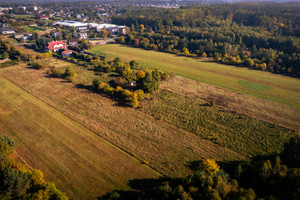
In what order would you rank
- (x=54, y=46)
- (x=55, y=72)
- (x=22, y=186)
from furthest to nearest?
(x=54, y=46) < (x=55, y=72) < (x=22, y=186)

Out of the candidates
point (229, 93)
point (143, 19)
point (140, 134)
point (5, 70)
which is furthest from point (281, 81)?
point (143, 19)

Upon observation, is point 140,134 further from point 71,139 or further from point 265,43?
point 265,43

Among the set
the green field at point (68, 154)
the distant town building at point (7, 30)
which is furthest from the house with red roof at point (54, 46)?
the distant town building at point (7, 30)

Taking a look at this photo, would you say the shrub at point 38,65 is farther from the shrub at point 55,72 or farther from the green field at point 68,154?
the green field at point 68,154

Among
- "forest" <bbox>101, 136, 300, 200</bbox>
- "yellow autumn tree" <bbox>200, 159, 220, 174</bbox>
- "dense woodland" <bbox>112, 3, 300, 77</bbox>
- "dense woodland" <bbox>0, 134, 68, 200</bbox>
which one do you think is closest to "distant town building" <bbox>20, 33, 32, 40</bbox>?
"dense woodland" <bbox>112, 3, 300, 77</bbox>

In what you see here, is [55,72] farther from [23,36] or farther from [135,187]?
[23,36]

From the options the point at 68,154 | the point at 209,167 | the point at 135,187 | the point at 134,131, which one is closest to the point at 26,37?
the point at 68,154
